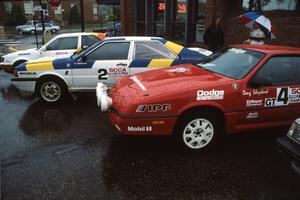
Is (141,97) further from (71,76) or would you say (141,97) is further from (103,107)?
(71,76)

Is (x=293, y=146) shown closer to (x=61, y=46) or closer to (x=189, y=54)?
(x=189, y=54)

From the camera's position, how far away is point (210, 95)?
174 inches

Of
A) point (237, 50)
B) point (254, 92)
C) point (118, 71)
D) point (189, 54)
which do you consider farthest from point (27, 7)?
point (254, 92)

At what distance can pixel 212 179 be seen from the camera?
4.00 m

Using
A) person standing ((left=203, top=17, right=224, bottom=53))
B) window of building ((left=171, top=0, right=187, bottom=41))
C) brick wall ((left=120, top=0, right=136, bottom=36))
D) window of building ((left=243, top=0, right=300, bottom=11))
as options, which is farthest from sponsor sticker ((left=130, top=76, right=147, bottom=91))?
brick wall ((left=120, top=0, right=136, bottom=36))

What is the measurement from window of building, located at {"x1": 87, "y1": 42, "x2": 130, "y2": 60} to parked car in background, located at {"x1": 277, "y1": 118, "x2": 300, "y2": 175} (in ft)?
13.8

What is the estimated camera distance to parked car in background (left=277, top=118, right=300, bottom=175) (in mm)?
3574

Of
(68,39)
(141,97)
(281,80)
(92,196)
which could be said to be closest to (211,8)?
(68,39)

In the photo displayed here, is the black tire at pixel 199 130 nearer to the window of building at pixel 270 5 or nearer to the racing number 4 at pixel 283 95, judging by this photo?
the racing number 4 at pixel 283 95

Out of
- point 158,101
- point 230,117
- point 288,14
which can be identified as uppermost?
point 288,14

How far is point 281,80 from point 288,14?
6.98 meters

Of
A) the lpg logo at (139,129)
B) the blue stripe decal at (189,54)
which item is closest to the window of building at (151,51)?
the blue stripe decal at (189,54)

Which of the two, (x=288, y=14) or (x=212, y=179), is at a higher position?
(x=288, y=14)

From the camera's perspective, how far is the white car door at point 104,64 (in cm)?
707
